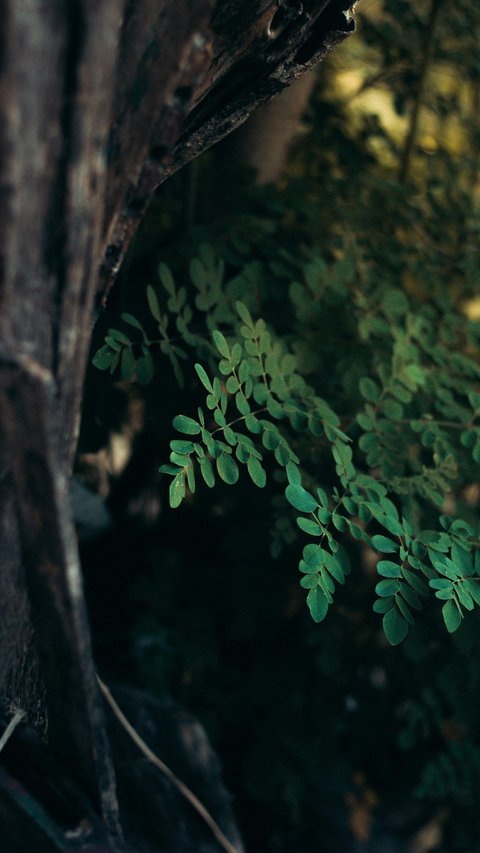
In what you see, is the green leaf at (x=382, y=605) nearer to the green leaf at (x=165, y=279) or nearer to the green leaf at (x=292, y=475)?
the green leaf at (x=292, y=475)

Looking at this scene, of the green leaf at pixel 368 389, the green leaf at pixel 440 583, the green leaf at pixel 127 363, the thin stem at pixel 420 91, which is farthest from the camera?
the thin stem at pixel 420 91

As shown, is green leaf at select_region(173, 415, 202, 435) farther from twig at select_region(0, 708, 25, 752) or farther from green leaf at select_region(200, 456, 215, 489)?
twig at select_region(0, 708, 25, 752)

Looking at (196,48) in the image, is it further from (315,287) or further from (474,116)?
(474,116)

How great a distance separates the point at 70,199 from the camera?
0.74 meters

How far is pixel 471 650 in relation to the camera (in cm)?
200

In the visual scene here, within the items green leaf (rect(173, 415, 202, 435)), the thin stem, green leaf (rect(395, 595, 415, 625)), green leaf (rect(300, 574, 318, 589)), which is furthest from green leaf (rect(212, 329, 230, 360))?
the thin stem

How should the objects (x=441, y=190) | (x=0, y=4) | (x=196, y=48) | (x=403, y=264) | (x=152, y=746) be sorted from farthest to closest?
(x=441, y=190) → (x=403, y=264) → (x=152, y=746) → (x=196, y=48) → (x=0, y=4)

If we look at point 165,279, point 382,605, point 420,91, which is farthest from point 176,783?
point 420,91

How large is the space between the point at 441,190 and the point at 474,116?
2.11ft

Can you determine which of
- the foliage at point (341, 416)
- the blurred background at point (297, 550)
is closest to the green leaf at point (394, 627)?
the foliage at point (341, 416)

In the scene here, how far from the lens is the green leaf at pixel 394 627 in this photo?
1218 millimetres

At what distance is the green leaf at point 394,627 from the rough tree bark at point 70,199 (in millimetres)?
486

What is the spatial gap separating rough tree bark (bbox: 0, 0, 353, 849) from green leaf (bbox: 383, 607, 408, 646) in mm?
486

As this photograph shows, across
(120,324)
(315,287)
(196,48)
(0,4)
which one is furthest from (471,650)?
(0,4)
